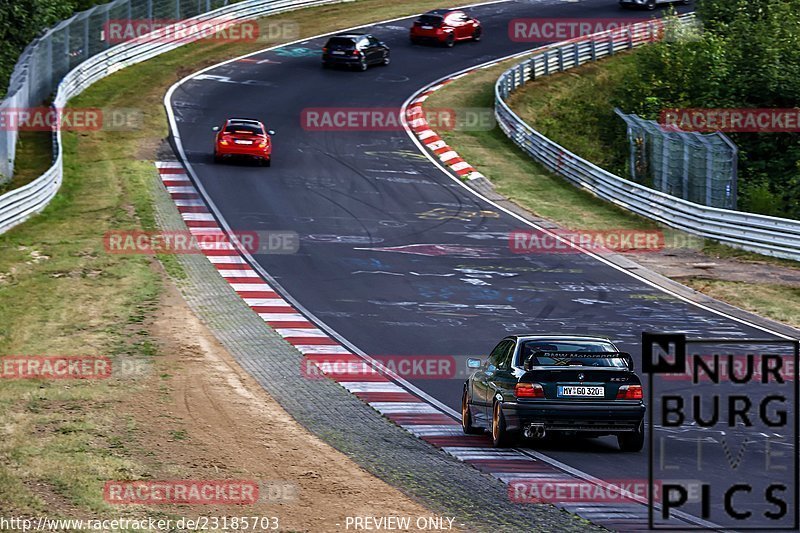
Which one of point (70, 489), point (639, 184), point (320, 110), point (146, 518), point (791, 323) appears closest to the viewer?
point (146, 518)

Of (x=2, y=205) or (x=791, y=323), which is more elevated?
(x=2, y=205)

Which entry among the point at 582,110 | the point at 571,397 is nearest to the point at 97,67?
the point at 582,110

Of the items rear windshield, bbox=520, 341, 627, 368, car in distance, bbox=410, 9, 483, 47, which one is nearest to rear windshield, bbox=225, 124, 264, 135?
car in distance, bbox=410, 9, 483, 47

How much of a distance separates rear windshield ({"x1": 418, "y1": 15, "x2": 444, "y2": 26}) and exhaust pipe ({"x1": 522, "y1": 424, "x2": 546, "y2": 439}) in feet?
150

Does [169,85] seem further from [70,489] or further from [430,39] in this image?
[70,489]

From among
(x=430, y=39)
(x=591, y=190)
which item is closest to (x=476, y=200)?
(x=591, y=190)

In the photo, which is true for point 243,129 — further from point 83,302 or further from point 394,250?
point 83,302

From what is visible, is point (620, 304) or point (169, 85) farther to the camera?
point (169, 85)

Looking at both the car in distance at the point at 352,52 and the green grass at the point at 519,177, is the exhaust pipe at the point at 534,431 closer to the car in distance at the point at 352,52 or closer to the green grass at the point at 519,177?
the green grass at the point at 519,177

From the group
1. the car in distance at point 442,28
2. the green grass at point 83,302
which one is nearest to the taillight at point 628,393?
the green grass at point 83,302

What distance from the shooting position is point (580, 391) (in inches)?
554

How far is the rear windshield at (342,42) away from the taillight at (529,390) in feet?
130

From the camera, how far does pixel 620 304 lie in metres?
25.2

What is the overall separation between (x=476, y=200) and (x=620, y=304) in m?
11.3
